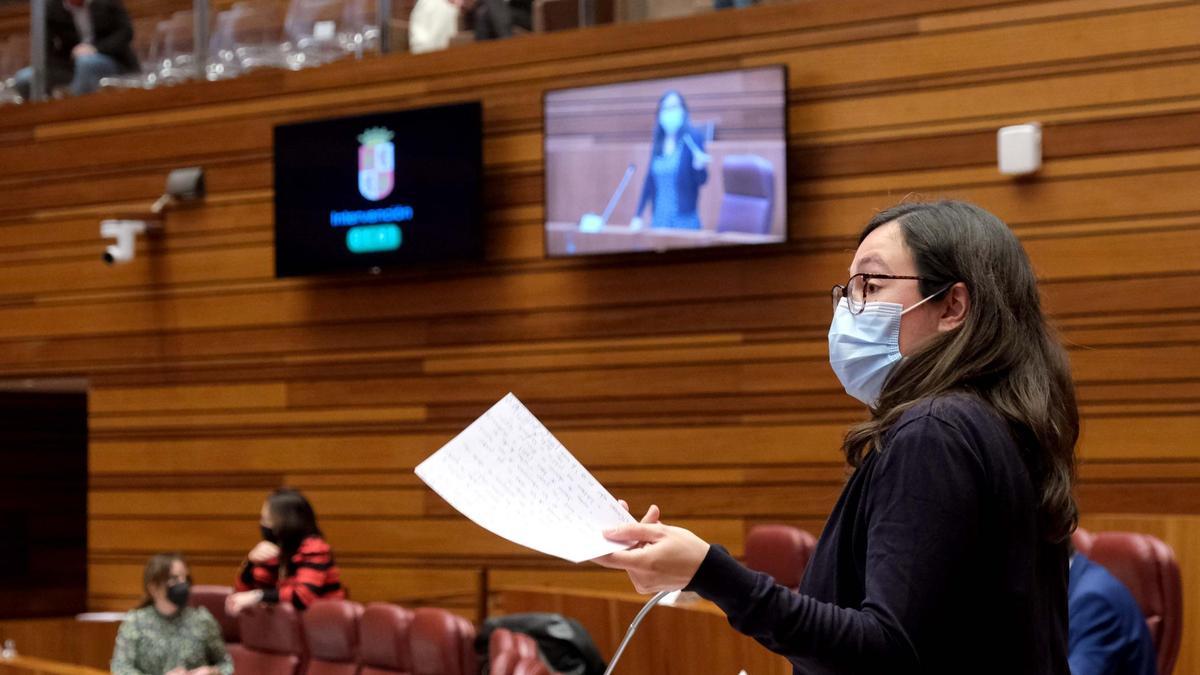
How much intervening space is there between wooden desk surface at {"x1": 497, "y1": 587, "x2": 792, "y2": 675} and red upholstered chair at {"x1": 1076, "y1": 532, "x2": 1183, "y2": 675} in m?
0.74

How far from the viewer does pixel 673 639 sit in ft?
10.5

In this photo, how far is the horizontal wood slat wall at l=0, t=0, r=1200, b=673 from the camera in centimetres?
432

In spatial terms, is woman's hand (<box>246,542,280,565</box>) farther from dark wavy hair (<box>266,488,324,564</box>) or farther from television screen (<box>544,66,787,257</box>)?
television screen (<box>544,66,787,257</box>)

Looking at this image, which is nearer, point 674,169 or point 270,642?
point 270,642

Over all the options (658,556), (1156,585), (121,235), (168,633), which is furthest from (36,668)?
(658,556)

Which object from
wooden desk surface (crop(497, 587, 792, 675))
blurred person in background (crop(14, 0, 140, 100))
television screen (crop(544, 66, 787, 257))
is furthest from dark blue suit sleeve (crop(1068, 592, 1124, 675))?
blurred person in background (crop(14, 0, 140, 100))

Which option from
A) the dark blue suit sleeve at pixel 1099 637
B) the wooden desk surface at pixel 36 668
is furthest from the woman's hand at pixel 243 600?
the dark blue suit sleeve at pixel 1099 637

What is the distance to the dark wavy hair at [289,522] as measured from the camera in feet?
15.3

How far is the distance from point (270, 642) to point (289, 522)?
1.36 ft

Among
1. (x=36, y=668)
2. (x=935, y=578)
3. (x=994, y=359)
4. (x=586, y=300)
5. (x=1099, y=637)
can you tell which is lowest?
(x=36, y=668)

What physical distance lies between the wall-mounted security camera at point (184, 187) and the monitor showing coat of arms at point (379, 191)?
437mm

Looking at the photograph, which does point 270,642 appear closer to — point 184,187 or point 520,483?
point 184,187

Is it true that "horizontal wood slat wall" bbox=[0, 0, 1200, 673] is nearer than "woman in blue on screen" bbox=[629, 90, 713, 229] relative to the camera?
Yes

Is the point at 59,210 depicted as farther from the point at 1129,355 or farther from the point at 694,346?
the point at 1129,355
